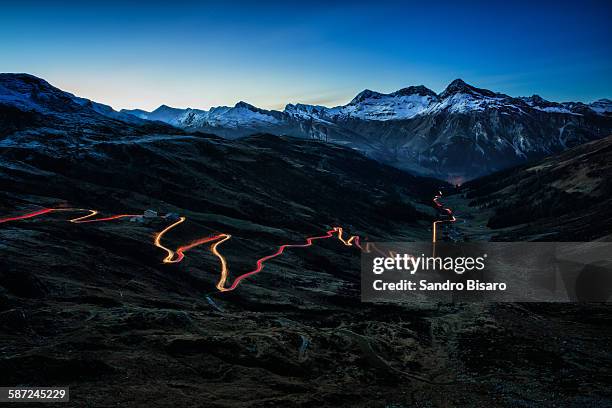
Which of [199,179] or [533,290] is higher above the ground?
[199,179]

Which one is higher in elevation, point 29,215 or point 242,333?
point 29,215

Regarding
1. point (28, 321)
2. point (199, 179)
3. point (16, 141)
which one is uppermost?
point (16, 141)

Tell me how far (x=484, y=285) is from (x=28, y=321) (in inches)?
3920

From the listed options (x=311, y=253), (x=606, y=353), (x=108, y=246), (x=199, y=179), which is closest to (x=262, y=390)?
(x=606, y=353)

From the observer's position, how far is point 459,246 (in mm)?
170500

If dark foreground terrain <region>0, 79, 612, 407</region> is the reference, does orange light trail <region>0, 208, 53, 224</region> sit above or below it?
above

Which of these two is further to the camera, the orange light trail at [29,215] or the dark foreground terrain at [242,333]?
the orange light trail at [29,215]

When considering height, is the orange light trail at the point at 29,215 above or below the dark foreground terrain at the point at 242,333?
above

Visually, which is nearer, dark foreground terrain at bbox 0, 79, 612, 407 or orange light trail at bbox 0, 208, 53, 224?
dark foreground terrain at bbox 0, 79, 612, 407

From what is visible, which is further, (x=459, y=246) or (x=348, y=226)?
(x=348, y=226)

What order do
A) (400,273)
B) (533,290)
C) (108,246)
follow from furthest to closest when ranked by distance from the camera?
(400,273) → (533,290) → (108,246)

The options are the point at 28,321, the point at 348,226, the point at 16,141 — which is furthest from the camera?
the point at 348,226

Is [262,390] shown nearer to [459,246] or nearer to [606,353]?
[606,353]

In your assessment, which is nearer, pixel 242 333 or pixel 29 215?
pixel 242 333
